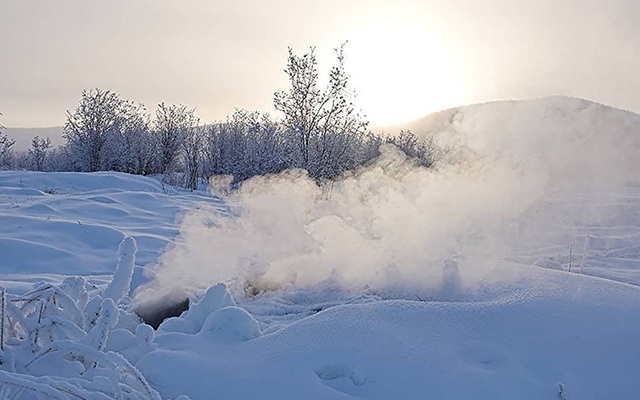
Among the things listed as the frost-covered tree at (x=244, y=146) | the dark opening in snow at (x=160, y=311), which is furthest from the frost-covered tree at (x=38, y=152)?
the dark opening in snow at (x=160, y=311)

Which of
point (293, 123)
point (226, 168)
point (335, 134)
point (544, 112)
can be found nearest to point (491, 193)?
point (544, 112)

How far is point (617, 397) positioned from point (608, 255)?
708cm

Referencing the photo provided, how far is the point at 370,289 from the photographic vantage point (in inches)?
163

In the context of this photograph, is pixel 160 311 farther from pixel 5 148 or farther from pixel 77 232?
pixel 5 148

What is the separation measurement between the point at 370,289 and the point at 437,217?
2.76 metres

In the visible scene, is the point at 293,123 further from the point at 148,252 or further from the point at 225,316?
the point at 225,316

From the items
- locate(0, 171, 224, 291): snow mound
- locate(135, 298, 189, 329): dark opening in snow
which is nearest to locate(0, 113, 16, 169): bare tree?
locate(0, 171, 224, 291): snow mound

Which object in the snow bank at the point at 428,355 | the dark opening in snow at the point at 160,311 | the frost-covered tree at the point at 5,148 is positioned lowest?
the dark opening in snow at the point at 160,311

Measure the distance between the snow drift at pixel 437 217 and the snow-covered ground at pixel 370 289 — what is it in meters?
0.03

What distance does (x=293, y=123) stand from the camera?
52.0 ft

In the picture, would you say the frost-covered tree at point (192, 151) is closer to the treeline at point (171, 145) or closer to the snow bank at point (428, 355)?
the treeline at point (171, 145)

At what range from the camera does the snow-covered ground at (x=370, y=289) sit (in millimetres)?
2322

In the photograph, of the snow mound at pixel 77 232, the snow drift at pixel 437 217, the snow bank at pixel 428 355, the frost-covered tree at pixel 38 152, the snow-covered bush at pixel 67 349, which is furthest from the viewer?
the frost-covered tree at pixel 38 152

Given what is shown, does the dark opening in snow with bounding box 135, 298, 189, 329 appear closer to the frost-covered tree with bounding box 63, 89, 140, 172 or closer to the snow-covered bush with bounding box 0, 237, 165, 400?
the snow-covered bush with bounding box 0, 237, 165, 400
